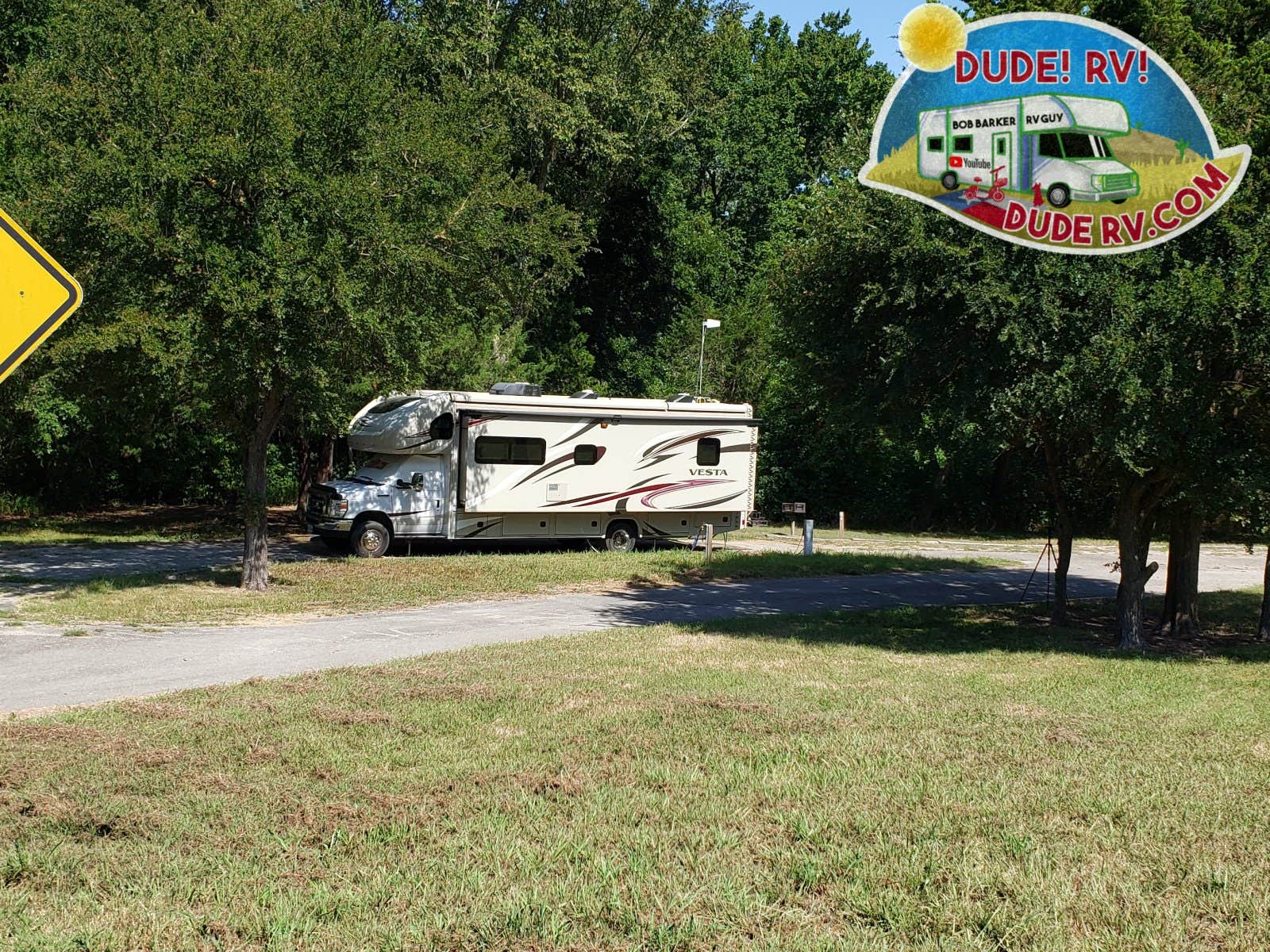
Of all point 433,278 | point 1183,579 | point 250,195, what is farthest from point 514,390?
point 1183,579

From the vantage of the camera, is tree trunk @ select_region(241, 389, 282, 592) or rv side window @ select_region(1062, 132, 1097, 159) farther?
tree trunk @ select_region(241, 389, 282, 592)

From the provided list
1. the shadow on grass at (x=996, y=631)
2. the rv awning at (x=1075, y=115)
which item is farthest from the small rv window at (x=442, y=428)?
the rv awning at (x=1075, y=115)

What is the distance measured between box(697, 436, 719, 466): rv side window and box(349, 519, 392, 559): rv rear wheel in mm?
7193

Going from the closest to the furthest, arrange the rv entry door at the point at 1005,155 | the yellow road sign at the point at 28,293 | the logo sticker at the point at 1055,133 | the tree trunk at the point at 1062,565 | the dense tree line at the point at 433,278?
the yellow road sign at the point at 28,293 → the logo sticker at the point at 1055,133 → the rv entry door at the point at 1005,155 → the dense tree line at the point at 433,278 → the tree trunk at the point at 1062,565

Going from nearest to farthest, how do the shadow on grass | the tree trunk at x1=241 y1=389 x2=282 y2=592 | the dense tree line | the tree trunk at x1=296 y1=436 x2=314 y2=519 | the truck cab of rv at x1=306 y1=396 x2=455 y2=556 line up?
1. the dense tree line
2. the shadow on grass
3. the tree trunk at x1=241 y1=389 x2=282 y2=592
4. the truck cab of rv at x1=306 y1=396 x2=455 y2=556
5. the tree trunk at x1=296 y1=436 x2=314 y2=519

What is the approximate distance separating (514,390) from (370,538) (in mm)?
4214

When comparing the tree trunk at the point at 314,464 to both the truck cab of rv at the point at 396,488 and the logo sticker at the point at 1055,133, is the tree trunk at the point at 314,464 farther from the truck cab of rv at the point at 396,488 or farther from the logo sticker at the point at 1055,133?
the logo sticker at the point at 1055,133

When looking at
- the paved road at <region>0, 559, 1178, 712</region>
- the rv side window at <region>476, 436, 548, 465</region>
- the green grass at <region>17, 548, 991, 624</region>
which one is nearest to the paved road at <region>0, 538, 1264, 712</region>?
the paved road at <region>0, 559, 1178, 712</region>

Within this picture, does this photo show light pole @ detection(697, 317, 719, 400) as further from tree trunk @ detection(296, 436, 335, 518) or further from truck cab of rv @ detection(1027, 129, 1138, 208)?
truck cab of rv @ detection(1027, 129, 1138, 208)

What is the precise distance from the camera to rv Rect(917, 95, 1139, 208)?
1082 centimetres

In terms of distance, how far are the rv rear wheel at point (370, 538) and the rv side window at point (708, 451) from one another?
23.6ft

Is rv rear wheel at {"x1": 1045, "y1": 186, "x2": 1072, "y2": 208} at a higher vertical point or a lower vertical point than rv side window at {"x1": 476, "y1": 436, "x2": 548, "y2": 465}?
higher

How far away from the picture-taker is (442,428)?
2205cm

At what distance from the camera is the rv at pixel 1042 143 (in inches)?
426
